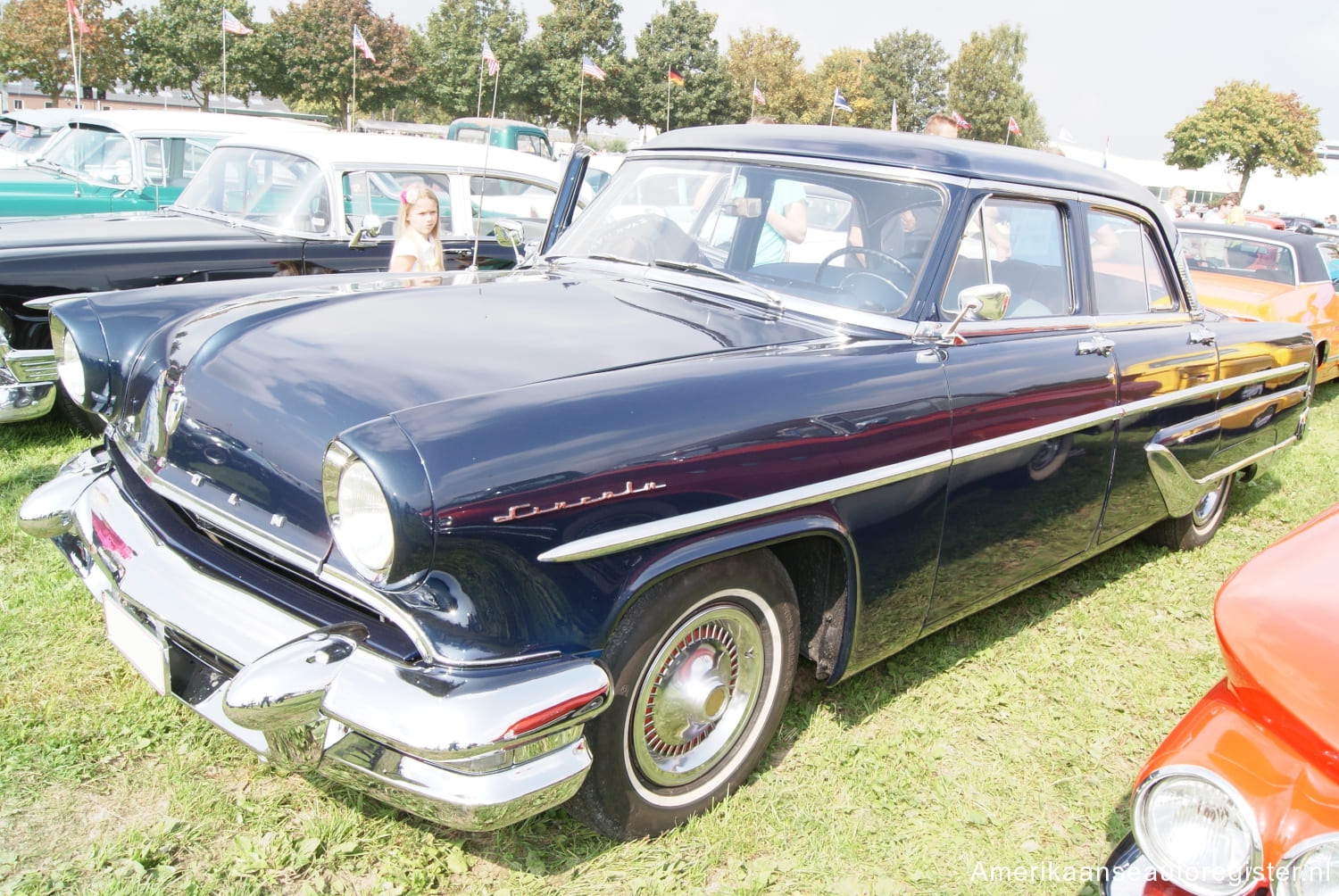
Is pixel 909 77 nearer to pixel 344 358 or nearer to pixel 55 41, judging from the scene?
pixel 55 41

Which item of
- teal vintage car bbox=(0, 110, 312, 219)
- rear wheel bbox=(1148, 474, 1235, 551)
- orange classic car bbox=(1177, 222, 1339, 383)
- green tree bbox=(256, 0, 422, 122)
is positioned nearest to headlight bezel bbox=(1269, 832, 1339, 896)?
rear wheel bbox=(1148, 474, 1235, 551)

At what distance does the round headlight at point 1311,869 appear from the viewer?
1.25m

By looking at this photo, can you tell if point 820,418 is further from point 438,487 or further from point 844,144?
point 844,144

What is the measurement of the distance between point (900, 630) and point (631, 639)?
3.24 ft

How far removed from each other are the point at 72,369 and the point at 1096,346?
3173 mm

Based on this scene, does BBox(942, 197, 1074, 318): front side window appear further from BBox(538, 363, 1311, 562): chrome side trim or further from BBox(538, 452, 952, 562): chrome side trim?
BBox(538, 452, 952, 562): chrome side trim

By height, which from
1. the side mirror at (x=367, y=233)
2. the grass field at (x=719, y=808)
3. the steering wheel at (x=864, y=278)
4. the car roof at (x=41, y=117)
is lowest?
the grass field at (x=719, y=808)

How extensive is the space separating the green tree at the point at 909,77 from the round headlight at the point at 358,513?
60.2 m

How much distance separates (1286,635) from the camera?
140cm

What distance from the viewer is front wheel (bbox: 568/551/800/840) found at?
2.08m

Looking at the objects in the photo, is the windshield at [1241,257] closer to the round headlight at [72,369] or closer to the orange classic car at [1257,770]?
the orange classic car at [1257,770]

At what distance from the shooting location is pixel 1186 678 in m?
3.35

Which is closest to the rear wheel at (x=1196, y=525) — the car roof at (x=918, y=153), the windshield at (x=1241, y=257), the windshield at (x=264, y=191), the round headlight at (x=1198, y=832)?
the car roof at (x=918, y=153)

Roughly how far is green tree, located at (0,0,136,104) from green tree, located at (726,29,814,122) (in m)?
27.0
